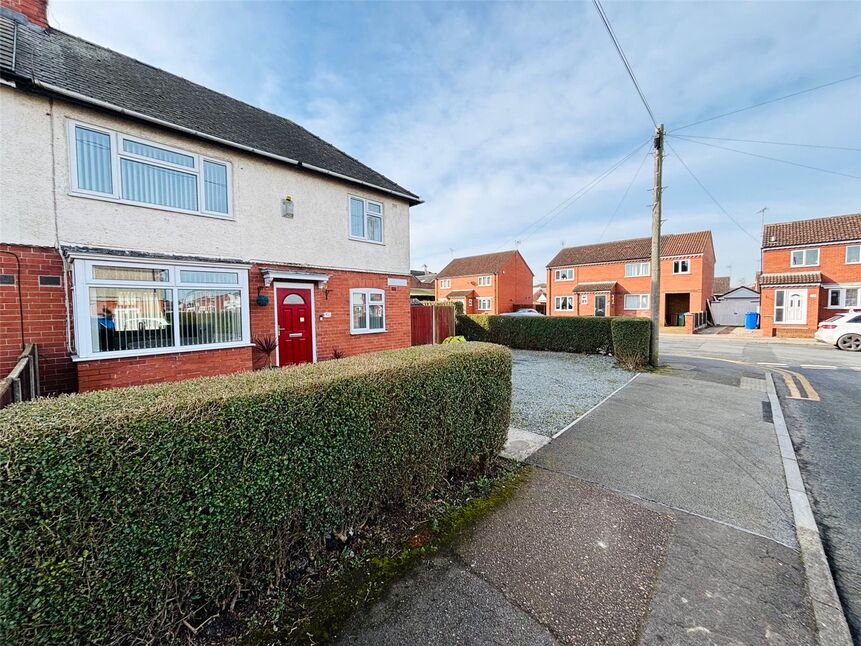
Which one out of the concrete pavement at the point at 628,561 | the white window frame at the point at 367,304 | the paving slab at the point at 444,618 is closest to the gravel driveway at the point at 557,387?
the concrete pavement at the point at 628,561

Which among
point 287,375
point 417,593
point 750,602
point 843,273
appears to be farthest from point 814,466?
Result: point 843,273

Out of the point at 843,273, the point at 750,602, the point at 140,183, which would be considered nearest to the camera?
the point at 750,602

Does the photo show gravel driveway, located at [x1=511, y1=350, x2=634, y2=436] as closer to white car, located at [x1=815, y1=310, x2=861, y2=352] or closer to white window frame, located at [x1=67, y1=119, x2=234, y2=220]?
white window frame, located at [x1=67, y1=119, x2=234, y2=220]

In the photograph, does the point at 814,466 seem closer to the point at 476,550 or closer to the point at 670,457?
the point at 670,457

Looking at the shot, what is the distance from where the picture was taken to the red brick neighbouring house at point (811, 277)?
21.8 metres

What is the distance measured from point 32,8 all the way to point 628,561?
13587mm

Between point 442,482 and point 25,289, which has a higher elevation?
point 25,289

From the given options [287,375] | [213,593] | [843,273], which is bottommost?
[213,593]

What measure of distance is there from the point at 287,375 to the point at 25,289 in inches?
247

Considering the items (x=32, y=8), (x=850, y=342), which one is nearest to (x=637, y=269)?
(x=850, y=342)

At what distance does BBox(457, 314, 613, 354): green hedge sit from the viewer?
1463 centimetres

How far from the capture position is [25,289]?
5.72 m

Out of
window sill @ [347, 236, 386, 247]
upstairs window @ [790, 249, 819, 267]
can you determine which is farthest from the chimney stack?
upstairs window @ [790, 249, 819, 267]

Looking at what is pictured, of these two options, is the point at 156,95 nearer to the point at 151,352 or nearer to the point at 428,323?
the point at 151,352
